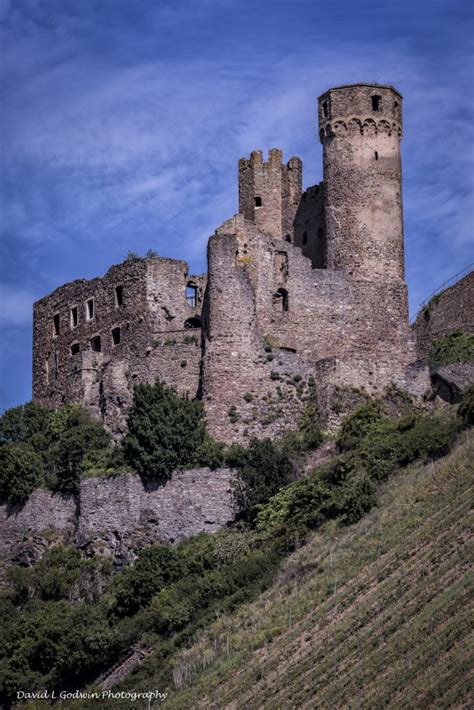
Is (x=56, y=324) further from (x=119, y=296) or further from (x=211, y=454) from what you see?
(x=211, y=454)

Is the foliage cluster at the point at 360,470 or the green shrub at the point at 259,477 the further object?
the green shrub at the point at 259,477

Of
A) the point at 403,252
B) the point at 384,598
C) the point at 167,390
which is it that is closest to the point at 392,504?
the point at 384,598

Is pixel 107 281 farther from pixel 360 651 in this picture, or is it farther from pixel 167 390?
pixel 360 651

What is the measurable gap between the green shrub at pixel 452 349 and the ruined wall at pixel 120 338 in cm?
894

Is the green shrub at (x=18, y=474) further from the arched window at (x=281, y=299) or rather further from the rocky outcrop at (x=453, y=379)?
the rocky outcrop at (x=453, y=379)

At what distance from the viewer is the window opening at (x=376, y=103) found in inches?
2709

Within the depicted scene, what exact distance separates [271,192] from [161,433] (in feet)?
43.6

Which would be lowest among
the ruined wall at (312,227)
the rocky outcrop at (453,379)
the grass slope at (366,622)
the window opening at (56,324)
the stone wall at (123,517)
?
the grass slope at (366,622)

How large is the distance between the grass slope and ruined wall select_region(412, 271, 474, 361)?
1378 cm

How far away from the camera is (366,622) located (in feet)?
153

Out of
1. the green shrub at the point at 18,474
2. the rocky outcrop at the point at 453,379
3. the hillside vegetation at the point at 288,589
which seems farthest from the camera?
the rocky outcrop at the point at 453,379

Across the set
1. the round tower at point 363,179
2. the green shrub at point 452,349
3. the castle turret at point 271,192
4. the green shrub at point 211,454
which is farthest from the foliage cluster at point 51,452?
the green shrub at point 452,349

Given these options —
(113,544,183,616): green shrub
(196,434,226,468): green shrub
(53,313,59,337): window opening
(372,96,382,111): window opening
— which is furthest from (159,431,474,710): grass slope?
(53,313,59,337): window opening

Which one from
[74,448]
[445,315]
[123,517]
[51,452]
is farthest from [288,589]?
[445,315]
